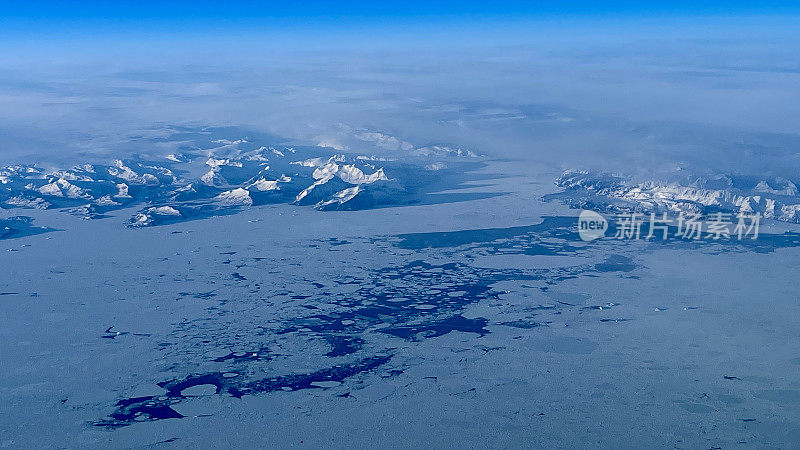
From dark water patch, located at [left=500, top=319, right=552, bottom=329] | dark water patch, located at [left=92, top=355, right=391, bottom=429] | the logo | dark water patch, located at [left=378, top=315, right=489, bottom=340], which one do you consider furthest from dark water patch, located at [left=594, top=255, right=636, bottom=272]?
dark water patch, located at [left=92, top=355, right=391, bottom=429]

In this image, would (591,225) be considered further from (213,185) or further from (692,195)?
(213,185)

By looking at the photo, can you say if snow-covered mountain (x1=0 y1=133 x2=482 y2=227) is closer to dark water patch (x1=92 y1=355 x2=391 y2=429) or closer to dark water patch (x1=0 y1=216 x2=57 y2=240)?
dark water patch (x1=0 y1=216 x2=57 y2=240)

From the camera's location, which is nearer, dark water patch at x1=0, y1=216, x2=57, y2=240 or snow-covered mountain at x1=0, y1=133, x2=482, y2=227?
dark water patch at x1=0, y1=216, x2=57, y2=240

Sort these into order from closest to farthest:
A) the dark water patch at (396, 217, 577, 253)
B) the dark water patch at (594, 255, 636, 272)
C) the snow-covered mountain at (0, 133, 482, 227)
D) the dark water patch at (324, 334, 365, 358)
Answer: the dark water patch at (324, 334, 365, 358)
the dark water patch at (594, 255, 636, 272)
the dark water patch at (396, 217, 577, 253)
the snow-covered mountain at (0, 133, 482, 227)

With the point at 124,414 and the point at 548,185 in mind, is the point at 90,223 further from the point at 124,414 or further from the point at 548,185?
the point at 548,185

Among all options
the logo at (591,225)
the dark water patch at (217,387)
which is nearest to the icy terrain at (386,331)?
the dark water patch at (217,387)

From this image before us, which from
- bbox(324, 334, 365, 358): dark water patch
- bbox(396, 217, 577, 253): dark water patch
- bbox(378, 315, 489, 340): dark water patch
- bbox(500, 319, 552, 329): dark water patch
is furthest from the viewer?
bbox(396, 217, 577, 253): dark water patch

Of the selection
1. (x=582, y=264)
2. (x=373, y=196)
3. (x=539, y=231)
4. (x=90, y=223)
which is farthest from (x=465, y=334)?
(x=90, y=223)

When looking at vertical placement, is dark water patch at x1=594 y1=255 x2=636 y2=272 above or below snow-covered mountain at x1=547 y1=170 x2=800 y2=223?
below

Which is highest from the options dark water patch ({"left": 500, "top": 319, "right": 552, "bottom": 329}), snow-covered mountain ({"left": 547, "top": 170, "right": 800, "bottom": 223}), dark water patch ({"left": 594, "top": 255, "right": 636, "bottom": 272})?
snow-covered mountain ({"left": 547, "top": 170, "right": 800, "bottom": 223})
